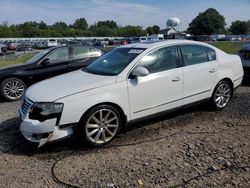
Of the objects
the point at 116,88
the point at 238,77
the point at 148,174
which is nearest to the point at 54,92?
the point at 116,88

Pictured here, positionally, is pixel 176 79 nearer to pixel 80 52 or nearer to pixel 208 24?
pixel 80 52

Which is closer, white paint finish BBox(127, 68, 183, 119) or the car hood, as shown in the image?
the car hood

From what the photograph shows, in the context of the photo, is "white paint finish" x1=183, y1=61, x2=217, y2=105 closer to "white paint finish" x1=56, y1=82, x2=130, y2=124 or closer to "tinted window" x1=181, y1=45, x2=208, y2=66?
"tinted window" x1=181, y1=45, x2=208, y2=66

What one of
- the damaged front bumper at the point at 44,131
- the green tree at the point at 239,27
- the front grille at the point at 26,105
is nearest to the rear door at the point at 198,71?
the damaged front bumper at the point at 44,131

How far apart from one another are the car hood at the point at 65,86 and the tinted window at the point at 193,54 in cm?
161

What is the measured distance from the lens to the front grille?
16.6 ft

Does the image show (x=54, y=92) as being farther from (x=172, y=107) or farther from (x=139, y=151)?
(x=172, y=107)

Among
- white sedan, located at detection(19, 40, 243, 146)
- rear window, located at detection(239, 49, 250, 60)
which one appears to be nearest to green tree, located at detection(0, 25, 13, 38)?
rear window, located at detection(239, 49, 250, 60)

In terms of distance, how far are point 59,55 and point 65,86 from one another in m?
4.75

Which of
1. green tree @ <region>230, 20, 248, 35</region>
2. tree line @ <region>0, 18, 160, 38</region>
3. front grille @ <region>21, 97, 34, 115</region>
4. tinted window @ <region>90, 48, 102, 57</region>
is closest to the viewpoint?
front grille @ <region>21, 97, 34, 115</region>

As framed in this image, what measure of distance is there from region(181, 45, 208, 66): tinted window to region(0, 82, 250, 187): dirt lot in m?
1.12

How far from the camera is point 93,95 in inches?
196

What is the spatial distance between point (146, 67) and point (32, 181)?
2624mm

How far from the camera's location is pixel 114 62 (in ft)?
19.4
